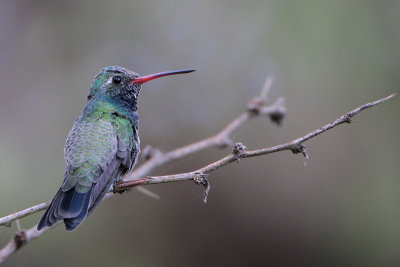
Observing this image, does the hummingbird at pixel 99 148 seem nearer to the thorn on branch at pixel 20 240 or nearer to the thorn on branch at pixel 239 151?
the thorn on branch at pixel 20 240

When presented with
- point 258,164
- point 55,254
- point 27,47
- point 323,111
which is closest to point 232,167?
point 258,164

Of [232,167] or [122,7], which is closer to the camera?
[232,167]

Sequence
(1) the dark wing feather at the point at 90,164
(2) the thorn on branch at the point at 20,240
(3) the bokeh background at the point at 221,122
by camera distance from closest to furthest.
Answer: (2) the thorn on branch at the point at 20,240 → (1) the dark wing feather at the point at 90,164 → (3) the bokeh background at the point at 221,122

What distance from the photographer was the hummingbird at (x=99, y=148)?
9.69 ft

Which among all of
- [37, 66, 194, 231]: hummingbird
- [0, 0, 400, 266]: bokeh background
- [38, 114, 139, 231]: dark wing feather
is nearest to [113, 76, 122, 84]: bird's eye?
[37, 66, 194, 231]: hummingbird

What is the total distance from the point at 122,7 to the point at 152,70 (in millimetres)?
1371

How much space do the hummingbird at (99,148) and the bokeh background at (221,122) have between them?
4.45 feet

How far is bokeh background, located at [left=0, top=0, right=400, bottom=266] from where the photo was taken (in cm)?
598

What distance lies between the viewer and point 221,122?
7605 mm

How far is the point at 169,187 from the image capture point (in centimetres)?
646

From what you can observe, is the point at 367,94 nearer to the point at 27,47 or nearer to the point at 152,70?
the point at 152,70

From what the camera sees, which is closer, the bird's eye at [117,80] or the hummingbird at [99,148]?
the hummingbird at [99,148]

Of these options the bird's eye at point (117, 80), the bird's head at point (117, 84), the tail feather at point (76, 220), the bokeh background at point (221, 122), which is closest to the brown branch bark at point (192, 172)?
the tail feather at point (76, 220)

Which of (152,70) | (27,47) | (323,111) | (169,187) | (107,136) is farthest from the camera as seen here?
(152,70)
